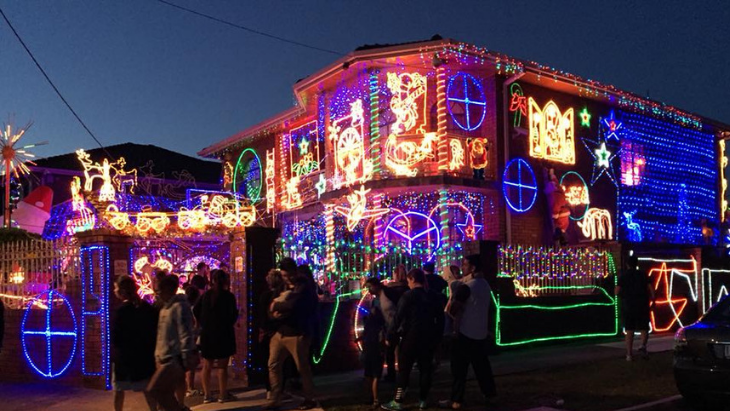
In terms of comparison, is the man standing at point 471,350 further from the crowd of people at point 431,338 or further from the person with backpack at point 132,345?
the person with backpack at point 132,345

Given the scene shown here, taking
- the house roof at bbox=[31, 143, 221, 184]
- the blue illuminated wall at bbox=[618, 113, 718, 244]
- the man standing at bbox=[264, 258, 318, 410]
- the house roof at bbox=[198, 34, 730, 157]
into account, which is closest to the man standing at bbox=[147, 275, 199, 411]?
the man standing at bbox=[264, 258, 318, 410]

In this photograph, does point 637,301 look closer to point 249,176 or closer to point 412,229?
point 412,229

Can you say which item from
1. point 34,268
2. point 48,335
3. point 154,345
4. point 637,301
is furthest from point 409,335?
point 34,268

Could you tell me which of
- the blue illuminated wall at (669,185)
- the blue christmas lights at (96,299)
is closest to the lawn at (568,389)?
the blue christmas lights at (96,299)

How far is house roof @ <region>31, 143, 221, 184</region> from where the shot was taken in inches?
1607

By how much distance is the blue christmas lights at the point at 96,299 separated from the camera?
1041cm

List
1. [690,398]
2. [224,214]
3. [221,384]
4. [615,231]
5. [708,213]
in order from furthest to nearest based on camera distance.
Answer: [708,213] < [615,231] < [224,214] < [221,384] < [690,398]

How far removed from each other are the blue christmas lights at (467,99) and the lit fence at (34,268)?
32.4ft

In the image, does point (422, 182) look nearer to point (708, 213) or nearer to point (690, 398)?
point (690, 398)

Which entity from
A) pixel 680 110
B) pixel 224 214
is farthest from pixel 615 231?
pixel 224 214

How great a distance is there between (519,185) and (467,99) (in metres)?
2.53

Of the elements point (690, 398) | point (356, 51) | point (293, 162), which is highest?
point (356, 51)

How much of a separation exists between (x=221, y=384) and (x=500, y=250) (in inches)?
259

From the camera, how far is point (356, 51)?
17641 millimetres
